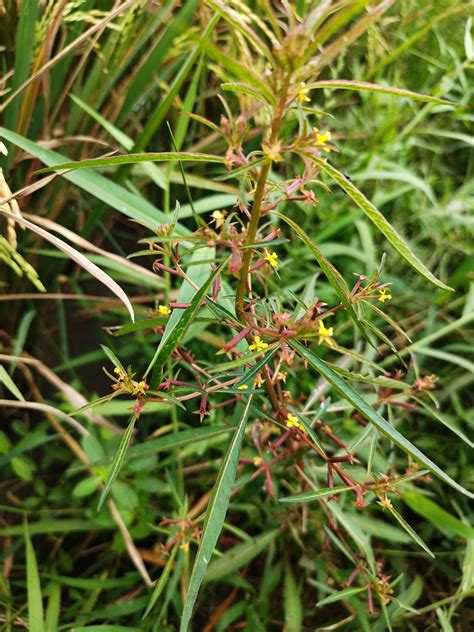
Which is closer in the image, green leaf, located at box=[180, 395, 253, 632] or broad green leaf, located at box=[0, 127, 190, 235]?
green leaf, located at box=[180, 395, 253, 632]

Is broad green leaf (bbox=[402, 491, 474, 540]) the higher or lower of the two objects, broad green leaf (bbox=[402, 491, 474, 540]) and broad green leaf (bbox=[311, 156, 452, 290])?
the lower

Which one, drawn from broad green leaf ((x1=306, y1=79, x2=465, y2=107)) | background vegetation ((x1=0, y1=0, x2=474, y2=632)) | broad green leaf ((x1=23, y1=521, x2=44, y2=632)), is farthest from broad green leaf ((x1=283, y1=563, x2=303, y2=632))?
broad green leaf ((x1=306, y1=79, x2=465, y2=107))

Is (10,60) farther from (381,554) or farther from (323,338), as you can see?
(381,554)

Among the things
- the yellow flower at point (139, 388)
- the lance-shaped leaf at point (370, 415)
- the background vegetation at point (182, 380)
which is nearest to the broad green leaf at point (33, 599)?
the background vegetation at point (182, 380)

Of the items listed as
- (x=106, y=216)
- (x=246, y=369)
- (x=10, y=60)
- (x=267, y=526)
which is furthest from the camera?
(x=106, y=216)

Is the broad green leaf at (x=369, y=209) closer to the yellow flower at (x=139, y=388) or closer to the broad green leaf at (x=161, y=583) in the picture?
the yellow flower at (x=139, y=388)

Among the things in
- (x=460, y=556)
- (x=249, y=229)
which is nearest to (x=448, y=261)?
(x=460, y=556)

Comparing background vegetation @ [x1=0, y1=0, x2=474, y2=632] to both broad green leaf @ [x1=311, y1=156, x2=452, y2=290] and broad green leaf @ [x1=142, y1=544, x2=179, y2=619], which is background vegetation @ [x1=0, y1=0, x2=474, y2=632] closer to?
broad green leaf @ [x1=142, y1=544, x2=179, y2=619]

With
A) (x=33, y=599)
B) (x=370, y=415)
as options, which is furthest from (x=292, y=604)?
(x=370, y=415)
